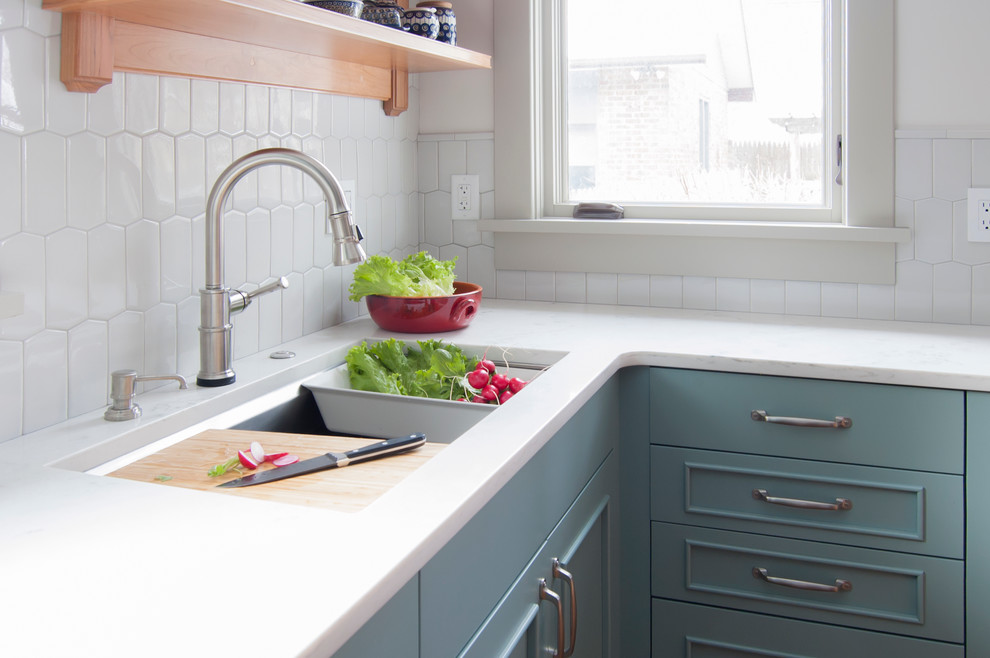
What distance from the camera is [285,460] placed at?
1.23 meters

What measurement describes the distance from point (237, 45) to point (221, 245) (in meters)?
0.40

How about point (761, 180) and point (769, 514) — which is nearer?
point (769, 514)

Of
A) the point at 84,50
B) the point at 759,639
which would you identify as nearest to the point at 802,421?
the point at 759,639

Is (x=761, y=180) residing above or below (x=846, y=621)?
above

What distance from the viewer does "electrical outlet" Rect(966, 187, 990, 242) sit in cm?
201

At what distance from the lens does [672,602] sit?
6.05ft

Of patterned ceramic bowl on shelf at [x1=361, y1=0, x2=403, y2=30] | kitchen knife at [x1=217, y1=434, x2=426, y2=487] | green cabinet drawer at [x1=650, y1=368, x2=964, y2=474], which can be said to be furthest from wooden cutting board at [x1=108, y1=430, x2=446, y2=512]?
patterned ceramic bowl on shelf at [x1=361, y1=0, x2=403, y2=30]

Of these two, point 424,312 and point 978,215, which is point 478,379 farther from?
point 978,215

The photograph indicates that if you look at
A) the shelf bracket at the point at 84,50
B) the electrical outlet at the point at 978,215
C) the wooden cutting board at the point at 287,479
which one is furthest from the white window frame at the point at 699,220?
the shelf bracket at the point at 84,50

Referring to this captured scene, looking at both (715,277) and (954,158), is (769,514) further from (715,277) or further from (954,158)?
(954,158)

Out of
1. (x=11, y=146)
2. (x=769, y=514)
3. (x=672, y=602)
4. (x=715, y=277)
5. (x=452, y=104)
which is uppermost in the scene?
(x=452, y=104)

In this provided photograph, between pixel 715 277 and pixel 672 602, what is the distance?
0.82m

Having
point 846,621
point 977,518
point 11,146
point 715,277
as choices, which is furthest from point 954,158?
point 11,146

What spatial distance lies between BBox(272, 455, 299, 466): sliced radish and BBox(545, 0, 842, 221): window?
139 cm
